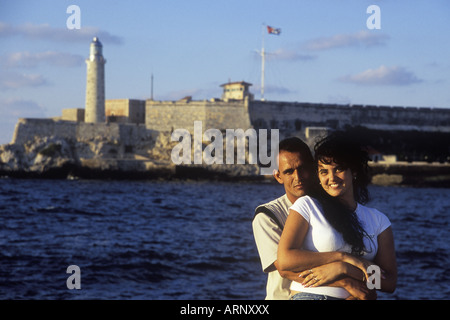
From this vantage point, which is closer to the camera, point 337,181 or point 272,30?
point 337,181

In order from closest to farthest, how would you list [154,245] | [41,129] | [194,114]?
[154,245], [41,129], [194,114]

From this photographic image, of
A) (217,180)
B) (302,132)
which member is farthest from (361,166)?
(302,132)

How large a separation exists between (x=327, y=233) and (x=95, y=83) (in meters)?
45.5

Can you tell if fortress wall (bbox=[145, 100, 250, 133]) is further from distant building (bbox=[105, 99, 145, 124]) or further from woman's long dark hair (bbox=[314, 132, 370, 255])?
woman's long dark hair (bbox=[314, 132, 370, 255])

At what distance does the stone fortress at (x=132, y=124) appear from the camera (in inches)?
1777

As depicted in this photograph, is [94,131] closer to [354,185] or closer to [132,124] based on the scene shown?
[132,124]

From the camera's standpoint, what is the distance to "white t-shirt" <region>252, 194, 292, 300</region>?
3023 mm

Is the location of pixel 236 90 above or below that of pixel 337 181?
above

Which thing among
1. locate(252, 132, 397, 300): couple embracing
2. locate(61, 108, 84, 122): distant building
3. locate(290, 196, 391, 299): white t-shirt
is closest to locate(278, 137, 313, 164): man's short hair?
locate(252, 132, 397, 300): couple embracing

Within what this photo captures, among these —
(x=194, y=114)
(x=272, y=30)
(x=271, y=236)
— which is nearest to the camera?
(x=271, y=236)

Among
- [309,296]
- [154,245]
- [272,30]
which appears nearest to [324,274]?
[309,296]

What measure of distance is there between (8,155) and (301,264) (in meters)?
45.2

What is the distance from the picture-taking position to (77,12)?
22.7ft

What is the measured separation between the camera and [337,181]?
2.87 meters
